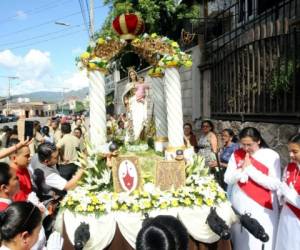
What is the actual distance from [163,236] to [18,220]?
0.95 m

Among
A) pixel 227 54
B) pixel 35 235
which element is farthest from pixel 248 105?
pixel 35 235

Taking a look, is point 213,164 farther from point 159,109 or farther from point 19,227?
point 19,227

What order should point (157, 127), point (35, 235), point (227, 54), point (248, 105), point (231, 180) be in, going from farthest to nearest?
point (227, 54) → point (248, 105) → point (157, 127) → point (231, 180) → point (35, 235)

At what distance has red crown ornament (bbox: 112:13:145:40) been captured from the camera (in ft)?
17.1

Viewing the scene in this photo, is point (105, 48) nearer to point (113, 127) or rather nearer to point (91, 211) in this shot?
point (113, 127)

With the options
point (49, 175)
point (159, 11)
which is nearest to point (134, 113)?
point (49, 175)

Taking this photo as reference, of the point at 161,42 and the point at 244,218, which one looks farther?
the point at 161,42

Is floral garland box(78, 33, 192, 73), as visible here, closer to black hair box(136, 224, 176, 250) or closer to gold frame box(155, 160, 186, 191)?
gold frame box(155, 160, 186, 191)

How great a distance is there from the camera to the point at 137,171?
438cm

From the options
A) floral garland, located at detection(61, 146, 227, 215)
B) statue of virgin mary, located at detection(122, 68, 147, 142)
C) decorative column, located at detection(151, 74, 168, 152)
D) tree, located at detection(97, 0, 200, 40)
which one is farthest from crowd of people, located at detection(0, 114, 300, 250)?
tree, located at detection(97, 0, 200, 40)

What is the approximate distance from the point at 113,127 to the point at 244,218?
9.01 ft

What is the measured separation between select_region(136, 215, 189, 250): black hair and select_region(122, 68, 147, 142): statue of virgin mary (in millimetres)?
3509

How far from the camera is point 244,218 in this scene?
3.97m

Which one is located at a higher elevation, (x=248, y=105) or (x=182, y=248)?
(x=248, y=105)
